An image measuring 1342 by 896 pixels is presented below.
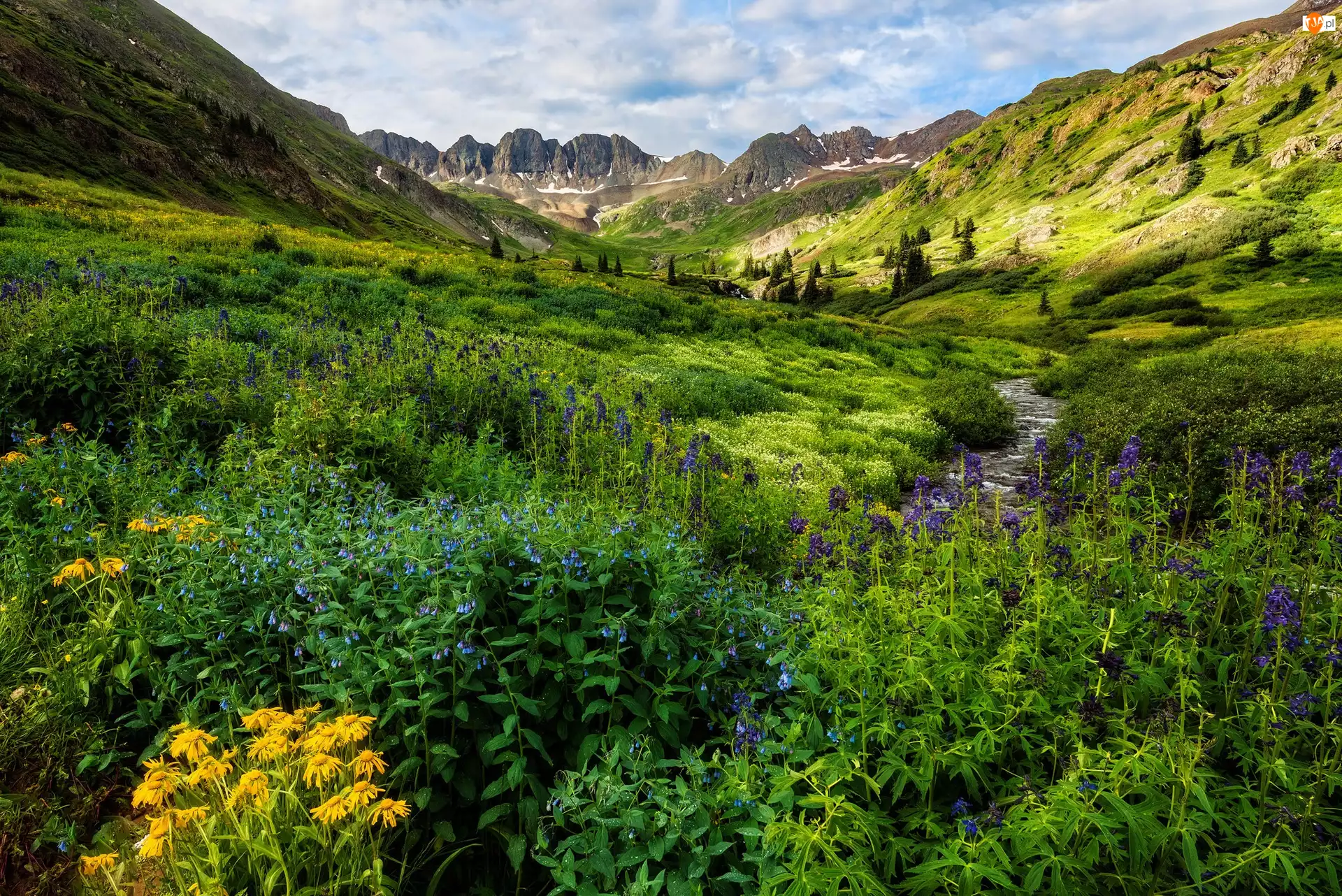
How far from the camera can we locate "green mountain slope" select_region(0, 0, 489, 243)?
48.5m

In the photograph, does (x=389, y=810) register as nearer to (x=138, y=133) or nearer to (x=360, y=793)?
(x=360, y=793)

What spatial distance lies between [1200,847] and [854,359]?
26463mm

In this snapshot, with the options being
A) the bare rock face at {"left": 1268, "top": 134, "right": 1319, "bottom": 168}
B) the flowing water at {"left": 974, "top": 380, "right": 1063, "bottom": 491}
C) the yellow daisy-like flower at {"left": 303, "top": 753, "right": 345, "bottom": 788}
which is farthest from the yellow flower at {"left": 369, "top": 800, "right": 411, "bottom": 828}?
the bare rock face at {"left": 1268, "top": 134, "right": 1319, "bottom": 168}

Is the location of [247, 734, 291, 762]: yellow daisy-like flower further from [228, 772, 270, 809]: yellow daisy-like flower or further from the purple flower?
the purple flower

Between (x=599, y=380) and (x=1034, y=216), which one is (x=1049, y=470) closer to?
(x=599, y=380)

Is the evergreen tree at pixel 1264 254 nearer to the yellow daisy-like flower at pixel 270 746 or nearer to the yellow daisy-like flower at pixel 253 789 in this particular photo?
the yellow daisy-like flower at pixel 270 746

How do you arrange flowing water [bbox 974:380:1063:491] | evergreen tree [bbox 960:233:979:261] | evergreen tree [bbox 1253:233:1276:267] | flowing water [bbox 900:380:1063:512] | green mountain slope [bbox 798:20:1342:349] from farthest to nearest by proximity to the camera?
evergreen tree [bbox 960:233:979:261] → evergreen tree [bbox 1253:233:1276:267] → green mountain slope [bbox 798:20:1342:349] → flowing water [bbox 974:380:1063:491] → flowing water [bbox 900:380:1063:512]

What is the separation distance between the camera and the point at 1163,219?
9144cm

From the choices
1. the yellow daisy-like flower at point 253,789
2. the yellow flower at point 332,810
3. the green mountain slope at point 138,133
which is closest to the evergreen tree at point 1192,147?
the green mountain slope at point 138,133

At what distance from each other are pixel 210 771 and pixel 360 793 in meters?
0.76

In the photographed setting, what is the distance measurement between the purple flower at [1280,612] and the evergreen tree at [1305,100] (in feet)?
531

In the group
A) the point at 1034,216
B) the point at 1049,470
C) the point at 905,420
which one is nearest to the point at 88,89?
the point at 905,420

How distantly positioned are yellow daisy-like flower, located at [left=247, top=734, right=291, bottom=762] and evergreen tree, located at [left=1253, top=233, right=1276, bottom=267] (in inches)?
3935

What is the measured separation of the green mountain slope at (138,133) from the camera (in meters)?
48.5
